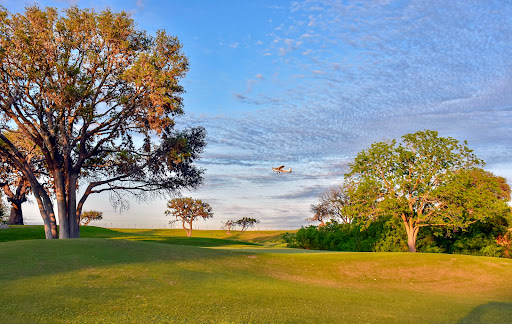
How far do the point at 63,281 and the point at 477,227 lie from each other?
111 feet

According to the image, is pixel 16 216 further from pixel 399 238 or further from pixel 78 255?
pixel 399 238

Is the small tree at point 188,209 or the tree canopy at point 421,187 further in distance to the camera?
the small tree at point 188,209

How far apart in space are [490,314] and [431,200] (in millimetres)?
20771

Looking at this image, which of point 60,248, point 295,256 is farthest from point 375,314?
point 60,248

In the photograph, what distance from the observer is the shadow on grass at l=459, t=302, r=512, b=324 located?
12.0 meters

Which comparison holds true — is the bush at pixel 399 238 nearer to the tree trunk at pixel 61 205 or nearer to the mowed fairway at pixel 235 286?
the mowed fairway at pixel 235 286

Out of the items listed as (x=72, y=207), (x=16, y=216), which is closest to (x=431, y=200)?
(x=72, y=207)

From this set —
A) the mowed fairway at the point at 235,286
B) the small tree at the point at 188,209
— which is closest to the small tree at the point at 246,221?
the small tree at the point at 188,209

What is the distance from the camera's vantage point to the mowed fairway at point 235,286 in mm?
10586

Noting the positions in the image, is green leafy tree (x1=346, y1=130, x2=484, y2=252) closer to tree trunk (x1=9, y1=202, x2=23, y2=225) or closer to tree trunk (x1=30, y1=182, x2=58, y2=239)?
tree trunk (x1=30, y1=182, x2=58, y2=239)

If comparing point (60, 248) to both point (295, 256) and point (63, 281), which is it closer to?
point (63, 281)

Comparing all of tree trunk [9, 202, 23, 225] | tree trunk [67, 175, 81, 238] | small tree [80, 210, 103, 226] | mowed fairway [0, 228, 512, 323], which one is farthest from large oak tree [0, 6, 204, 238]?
small tree [80, 210, 103, 226]

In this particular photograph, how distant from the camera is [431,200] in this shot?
107 ft

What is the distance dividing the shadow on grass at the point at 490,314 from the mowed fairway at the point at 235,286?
4cm
